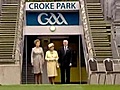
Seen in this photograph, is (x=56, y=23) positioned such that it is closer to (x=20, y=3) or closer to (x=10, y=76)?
(x=20, y=3)

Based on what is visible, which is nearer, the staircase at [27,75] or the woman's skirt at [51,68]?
the woman's skirt at [51,68]

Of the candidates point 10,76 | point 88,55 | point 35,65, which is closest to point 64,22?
point 88,55

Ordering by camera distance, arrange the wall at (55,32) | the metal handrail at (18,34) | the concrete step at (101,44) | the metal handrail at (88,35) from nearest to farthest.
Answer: the metal handrail at (18,34) < the metal handrail at (88,35) < the concrete step at (101,44) < the wall at (55,32)

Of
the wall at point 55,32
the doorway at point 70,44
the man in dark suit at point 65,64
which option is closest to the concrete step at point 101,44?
the wall at point 55,32

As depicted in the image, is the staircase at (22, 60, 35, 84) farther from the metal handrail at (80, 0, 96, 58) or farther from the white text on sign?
the white text on sign

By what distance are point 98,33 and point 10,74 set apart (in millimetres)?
6476

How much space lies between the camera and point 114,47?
2622 cm

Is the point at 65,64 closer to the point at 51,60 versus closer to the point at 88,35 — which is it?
the point at 51,60

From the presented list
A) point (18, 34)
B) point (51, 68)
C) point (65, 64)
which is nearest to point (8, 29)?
point (18, 34)

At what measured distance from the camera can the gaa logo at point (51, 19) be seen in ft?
89.4

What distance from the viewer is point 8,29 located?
84.6ft

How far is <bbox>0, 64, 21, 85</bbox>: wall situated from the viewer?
20375 mm

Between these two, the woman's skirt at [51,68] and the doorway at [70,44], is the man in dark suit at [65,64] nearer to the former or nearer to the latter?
the woman's skirt at [51,68]

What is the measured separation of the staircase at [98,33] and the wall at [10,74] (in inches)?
154
